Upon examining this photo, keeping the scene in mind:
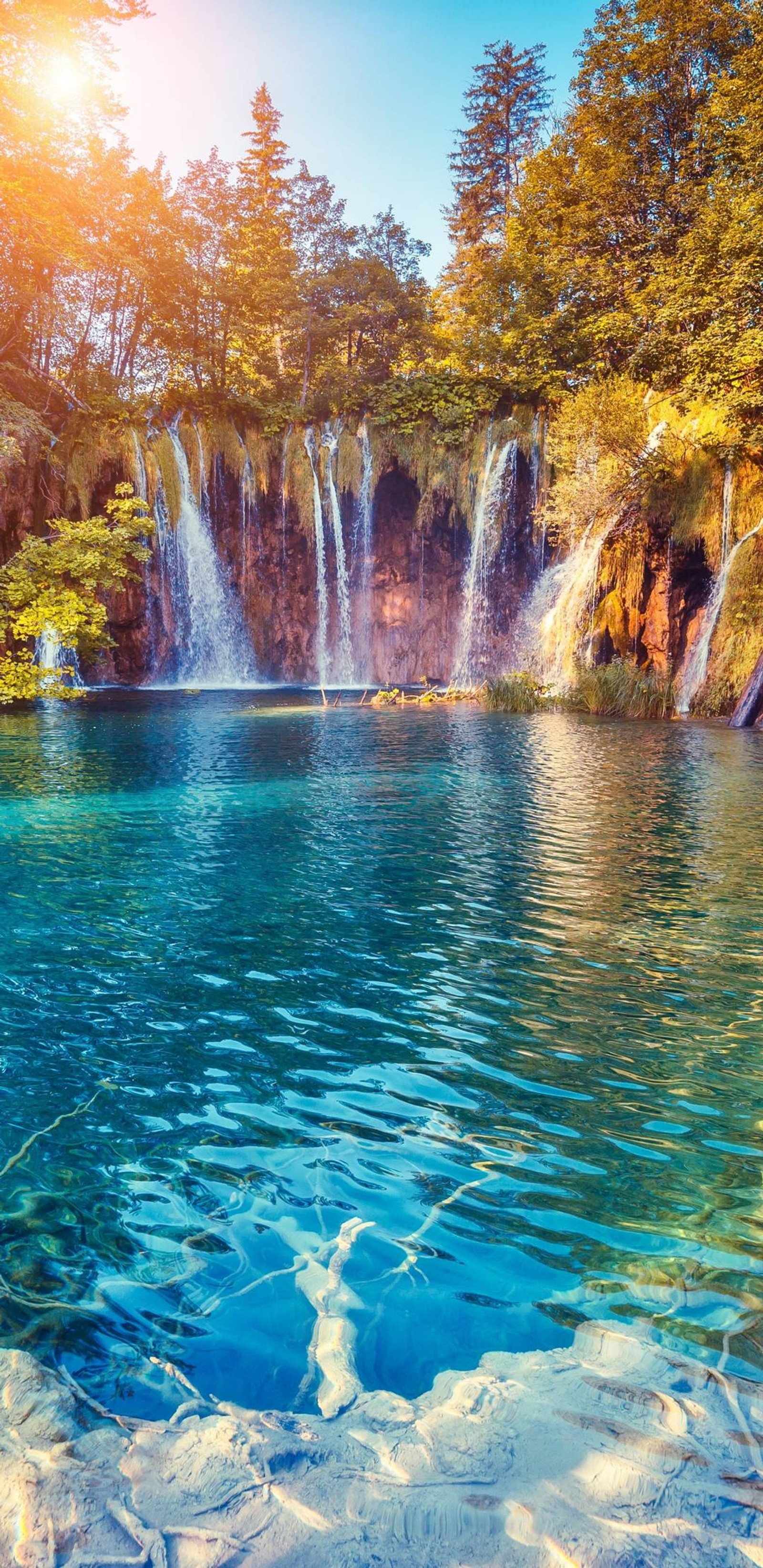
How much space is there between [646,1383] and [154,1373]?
45.7 inches

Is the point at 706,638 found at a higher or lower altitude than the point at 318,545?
lower

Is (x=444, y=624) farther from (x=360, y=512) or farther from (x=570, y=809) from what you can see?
(x=570, y=809)

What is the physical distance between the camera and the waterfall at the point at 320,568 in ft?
93.9

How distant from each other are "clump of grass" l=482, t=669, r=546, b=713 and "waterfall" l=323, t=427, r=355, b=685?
11076mm

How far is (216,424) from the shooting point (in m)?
28.4

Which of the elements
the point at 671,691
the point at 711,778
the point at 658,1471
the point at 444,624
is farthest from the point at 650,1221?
the point at 444,624

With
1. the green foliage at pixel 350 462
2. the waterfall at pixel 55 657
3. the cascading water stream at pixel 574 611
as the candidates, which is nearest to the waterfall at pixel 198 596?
the waterfall at pixel 55 657

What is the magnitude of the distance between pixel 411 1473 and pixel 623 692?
18.5 meters

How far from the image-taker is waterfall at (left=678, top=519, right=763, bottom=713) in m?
18.0

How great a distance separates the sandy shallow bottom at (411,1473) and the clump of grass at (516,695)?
1782cm

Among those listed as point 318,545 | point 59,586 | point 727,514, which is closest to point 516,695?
point 727,514

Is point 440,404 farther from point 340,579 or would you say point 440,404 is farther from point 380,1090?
point 380,1090

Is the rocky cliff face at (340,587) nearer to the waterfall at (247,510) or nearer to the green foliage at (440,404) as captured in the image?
the waterfall at (247,510)

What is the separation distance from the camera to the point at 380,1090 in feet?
10.8
